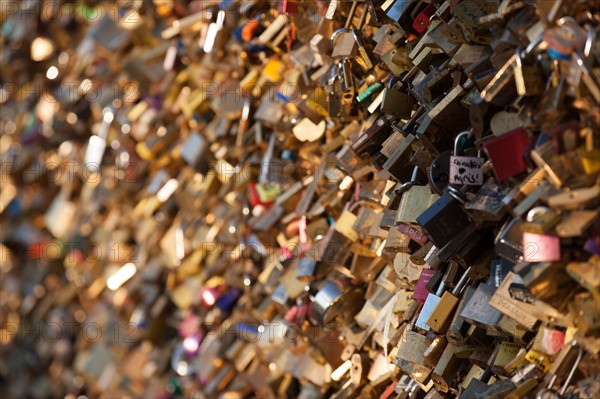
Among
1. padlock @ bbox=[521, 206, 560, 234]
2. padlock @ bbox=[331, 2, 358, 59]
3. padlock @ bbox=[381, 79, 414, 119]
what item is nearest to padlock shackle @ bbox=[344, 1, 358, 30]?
padlock @ bbox=[331, 2, 358, 59]

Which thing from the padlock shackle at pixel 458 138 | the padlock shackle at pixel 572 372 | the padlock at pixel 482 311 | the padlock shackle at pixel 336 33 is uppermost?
the padlock shackle at pixel 458 138

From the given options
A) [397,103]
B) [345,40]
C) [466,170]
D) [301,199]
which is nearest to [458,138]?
[466,170]

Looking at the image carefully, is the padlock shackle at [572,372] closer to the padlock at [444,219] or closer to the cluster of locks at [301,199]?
the cluster of locks at [301,199]

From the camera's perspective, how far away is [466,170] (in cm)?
113

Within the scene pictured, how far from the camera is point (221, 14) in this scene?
1.88 metres

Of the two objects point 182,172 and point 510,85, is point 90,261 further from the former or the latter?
point 510,85

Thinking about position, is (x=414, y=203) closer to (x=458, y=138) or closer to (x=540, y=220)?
(x=458, y=138)

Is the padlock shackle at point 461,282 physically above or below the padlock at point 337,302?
above

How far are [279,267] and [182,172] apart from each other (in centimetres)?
55

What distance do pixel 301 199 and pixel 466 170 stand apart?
54 cm

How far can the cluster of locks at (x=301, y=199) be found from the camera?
1.02m

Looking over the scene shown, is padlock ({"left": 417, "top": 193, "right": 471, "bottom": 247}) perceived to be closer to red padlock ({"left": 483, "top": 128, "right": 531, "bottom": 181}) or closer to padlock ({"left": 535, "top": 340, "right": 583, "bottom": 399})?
red padlock ({"left": 483, "top": 128, "right": 531, "bottom": 181})

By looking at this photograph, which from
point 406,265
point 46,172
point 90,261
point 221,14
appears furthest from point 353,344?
point 46,172

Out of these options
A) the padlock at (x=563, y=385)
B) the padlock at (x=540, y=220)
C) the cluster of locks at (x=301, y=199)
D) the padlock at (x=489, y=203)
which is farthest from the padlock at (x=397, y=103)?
the padlock at (x=563, y=385)
